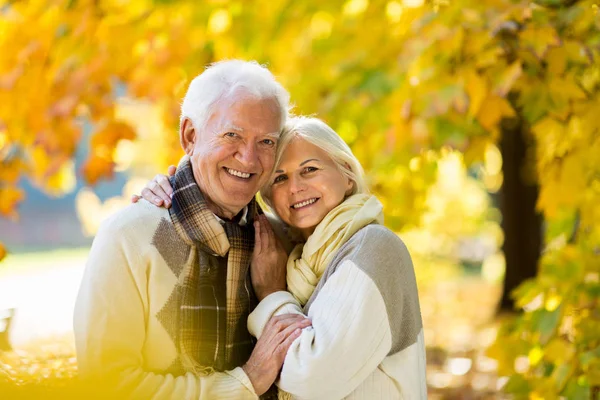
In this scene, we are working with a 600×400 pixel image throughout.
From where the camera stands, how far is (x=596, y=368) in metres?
3.25

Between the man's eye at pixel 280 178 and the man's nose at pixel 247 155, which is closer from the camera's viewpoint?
the man's nose at pixel 247 155

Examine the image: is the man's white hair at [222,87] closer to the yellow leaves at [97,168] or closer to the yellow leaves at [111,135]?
the yellow leaves at [111,135]

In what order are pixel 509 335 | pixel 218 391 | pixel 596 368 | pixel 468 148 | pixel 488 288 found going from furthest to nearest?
pixel 488 288, pixel 509 335, pixel 468 148, pixel 596 368, pixel 218 391

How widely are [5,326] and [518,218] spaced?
6.45 metres

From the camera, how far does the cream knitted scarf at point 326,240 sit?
2.34 metres

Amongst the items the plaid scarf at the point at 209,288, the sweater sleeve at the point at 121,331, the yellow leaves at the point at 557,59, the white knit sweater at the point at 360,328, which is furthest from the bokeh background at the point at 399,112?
the white knit sweater at the point at 360,328

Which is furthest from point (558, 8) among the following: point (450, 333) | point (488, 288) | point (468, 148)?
point (488, 288)

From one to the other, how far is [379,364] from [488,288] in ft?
33.0

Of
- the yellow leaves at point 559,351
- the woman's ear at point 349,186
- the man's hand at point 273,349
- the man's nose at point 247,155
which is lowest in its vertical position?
the yellow leaves at point 559,351

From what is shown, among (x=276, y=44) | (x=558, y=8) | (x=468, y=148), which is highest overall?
(x=276, y=44)

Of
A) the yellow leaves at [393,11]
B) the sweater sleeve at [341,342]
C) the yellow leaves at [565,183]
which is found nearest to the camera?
the sweater sleeve at [341,342]

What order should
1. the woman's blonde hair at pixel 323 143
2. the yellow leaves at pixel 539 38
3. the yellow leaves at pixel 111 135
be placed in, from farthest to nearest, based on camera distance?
the yellow leaves at pixel 111 135 < the yellow leaves at pixel 539 38 < the woman's blonde hair at pixel 323 143

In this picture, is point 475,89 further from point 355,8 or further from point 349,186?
point 355,8

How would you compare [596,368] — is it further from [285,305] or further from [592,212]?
[285,305]
